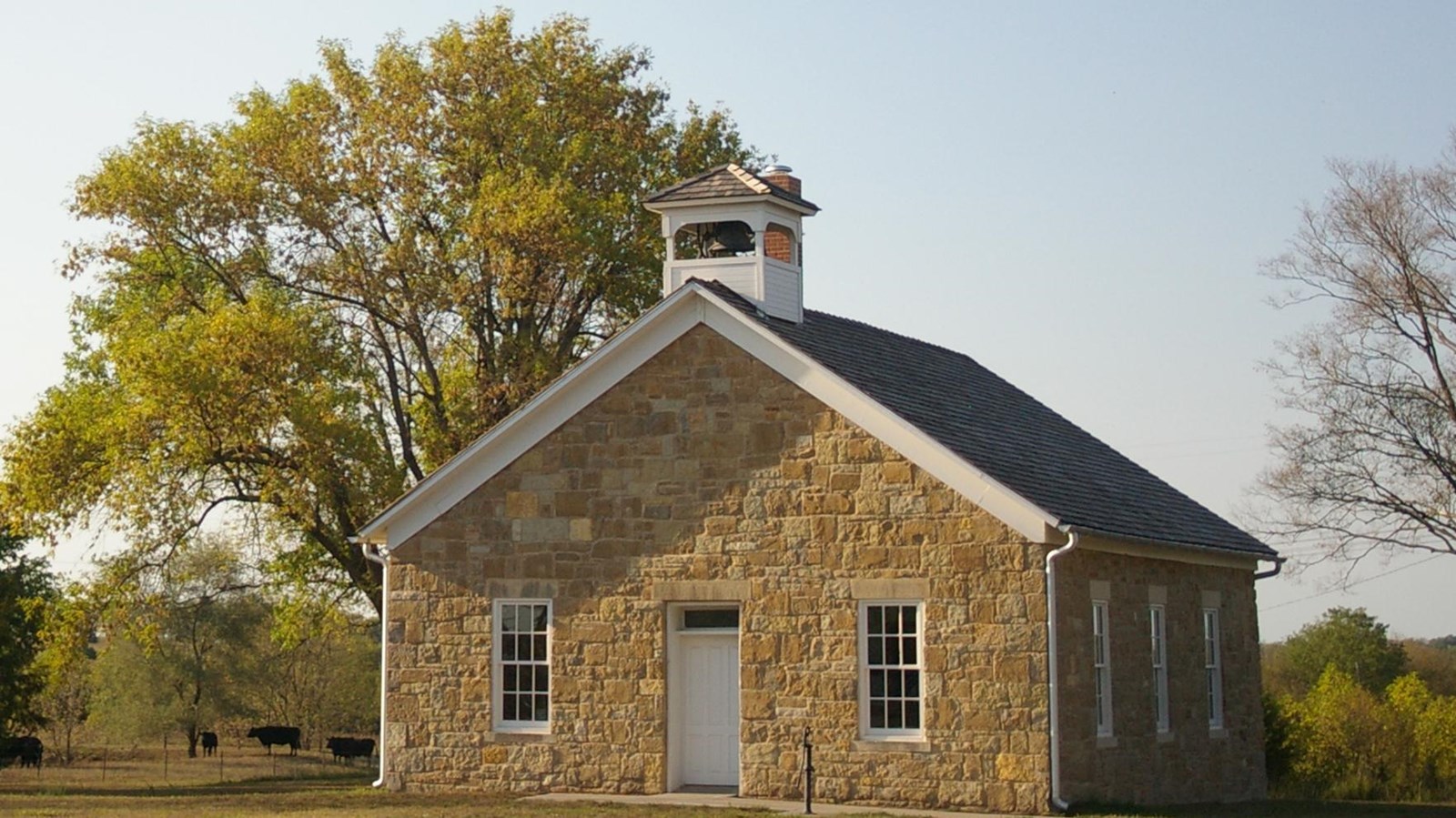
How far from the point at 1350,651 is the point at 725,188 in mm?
28771

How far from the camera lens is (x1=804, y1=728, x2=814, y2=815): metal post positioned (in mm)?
19391

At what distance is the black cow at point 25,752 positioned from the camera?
121 ft

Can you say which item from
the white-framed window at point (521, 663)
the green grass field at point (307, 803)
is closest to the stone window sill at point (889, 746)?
the green grass field at point (307, 803)

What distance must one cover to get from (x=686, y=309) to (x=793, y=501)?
2524 mm

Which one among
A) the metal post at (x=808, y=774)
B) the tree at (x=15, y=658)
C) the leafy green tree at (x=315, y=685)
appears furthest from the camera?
the leafy green tree at (x=315, y=685)

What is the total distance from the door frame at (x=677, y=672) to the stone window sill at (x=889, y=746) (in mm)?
1562

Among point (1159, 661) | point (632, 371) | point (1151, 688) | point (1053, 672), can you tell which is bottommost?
point (1151, 688)

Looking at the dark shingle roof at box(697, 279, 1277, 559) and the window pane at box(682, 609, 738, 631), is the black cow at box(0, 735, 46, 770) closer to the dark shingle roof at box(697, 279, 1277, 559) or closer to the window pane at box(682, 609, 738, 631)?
the window pane at box(682, 609, 738, 631)

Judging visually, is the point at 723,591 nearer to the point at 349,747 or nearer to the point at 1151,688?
the point at 1151,688

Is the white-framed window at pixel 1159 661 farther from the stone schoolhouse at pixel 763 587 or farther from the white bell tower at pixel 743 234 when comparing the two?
the white bell tower at pixel 743 234

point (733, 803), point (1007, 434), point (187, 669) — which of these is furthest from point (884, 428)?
point (187, 669)

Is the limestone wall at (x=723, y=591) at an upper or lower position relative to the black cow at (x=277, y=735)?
upper

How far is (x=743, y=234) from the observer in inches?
928

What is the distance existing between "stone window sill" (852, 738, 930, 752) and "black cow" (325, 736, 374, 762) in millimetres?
20838
